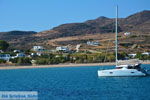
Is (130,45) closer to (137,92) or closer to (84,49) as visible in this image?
(84,49)

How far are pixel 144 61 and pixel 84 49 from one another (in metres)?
37.4

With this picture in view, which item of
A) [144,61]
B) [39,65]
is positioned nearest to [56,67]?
[39,65]

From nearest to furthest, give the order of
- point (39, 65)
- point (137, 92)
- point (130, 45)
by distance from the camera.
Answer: point (137, 92) < point (39, 65) < point (130, 45)

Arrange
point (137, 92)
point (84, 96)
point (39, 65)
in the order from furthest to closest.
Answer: point (39, 65) → point (137, 92) → point (84, 96)

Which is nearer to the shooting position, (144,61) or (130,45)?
(144,61)

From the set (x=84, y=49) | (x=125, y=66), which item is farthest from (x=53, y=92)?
(x=84, y=49)

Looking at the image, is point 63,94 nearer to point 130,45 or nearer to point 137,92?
point 137,92

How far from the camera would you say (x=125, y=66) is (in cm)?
6719

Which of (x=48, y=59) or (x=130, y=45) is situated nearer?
(x=48, y=59)

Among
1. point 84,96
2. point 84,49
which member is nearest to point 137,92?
point 84,96

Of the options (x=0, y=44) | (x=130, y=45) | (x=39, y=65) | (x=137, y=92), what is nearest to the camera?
(x=137, y=92)

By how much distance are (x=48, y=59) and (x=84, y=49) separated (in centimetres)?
3491

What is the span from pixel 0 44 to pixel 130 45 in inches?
2025

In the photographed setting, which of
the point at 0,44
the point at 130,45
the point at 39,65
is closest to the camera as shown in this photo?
the point at 39,65
